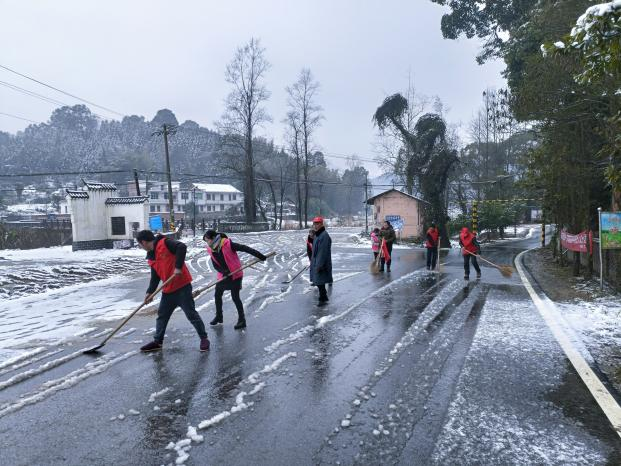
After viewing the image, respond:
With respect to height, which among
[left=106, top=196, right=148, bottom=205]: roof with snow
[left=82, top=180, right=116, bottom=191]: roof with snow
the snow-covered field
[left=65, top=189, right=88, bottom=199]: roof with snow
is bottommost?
the snow-covered field

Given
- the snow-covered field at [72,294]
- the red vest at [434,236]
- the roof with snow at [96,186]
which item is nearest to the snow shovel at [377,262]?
the snow-covered field at [72,294]

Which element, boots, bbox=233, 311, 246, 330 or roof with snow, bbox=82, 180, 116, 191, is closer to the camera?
boots, bbox=233, 311, 246, 330

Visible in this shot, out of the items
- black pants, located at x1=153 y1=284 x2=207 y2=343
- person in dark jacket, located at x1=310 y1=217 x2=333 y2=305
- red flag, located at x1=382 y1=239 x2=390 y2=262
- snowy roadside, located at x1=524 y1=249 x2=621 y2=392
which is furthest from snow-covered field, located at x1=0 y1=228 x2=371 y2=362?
snowy roadside, located at x1=524 y1=249 x2=621 y2=392

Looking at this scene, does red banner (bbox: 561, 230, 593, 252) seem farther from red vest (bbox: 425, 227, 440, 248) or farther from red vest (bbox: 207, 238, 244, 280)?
red vest (bbox: 207, 238, 244, 280)

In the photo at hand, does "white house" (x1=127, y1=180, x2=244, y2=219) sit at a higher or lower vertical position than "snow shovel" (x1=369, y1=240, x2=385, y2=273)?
higher

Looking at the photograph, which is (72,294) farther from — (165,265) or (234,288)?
(165,265)

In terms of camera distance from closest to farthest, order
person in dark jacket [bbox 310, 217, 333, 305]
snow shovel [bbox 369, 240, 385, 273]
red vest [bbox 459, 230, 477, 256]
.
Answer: person in dark jacket [bbox 310, 217, 333, 305]
red vest [bbox 459, 230, 477, 256]
snow shovel [bbox 369, 240, 385, 273]

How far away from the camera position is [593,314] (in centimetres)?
776

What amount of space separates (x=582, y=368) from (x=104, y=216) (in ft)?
87.3

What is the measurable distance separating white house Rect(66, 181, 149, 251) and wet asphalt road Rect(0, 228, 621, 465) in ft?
66.7

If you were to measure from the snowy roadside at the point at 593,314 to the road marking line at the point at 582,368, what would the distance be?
15 cm

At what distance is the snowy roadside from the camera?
17.9ft

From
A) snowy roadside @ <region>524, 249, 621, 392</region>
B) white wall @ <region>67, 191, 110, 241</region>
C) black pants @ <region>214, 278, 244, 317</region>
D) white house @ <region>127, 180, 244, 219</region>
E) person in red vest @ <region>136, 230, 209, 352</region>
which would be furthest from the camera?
white house @ <region>127, 180, 244, 219</region>

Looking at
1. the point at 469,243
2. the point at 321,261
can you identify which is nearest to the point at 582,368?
the point at 321,261
